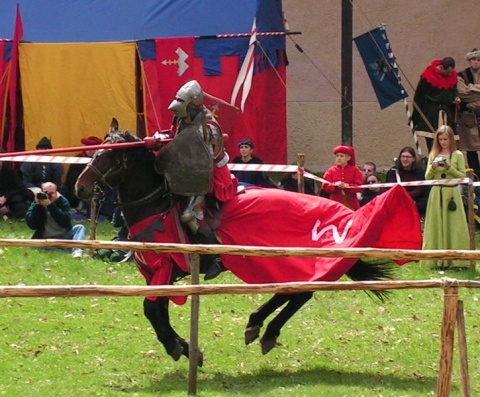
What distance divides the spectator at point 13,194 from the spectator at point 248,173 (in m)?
2.61

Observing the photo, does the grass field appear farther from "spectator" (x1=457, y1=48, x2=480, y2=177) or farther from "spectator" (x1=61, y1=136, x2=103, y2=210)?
"spectator" (x1=457, y1=48, x2=480, y2=177)

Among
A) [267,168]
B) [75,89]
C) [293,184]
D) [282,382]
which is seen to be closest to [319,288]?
[282,382]

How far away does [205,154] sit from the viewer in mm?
8516

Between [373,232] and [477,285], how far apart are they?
173 centimetres

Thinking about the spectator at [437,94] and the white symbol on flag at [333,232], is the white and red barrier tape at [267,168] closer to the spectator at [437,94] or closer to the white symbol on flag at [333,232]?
the white symbol on flag at [333,232]

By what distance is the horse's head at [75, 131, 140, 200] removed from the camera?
8555 millimetres

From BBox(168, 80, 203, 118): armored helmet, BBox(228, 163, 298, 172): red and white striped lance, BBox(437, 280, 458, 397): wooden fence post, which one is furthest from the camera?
BBox(228, 163, 298, 172): red and white striped lance

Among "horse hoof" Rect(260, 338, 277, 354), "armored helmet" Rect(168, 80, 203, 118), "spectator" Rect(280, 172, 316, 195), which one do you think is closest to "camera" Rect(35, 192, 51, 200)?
"spectator" Rect(280, 172, 316, 195)

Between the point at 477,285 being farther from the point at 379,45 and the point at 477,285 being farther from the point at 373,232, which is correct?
the point at 379,45

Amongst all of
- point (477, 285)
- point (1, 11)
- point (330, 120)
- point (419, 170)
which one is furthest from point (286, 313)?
point (330, 120)

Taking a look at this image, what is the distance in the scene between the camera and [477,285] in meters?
6.54

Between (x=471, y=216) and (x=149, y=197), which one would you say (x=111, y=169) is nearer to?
(x=149, y=197)

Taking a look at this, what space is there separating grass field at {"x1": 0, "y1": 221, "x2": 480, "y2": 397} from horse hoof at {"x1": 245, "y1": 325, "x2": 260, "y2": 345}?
15cm

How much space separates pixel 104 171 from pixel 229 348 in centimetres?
172
